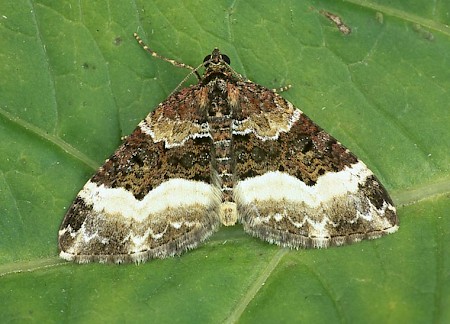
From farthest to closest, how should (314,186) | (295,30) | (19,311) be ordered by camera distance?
(295,30) < (314,186) < (19,311)

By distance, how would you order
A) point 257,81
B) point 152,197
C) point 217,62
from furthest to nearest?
point 257,81
point 217,62
point 152,197

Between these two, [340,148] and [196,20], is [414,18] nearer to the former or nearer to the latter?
[340,148]

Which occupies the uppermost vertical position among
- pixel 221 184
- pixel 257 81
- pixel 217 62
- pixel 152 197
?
pixel 217 62

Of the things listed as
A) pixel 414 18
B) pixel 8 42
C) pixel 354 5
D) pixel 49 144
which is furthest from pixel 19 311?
pixel 414 18

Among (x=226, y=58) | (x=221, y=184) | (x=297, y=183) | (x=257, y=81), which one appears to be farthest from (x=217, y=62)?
(x=297, y=183)

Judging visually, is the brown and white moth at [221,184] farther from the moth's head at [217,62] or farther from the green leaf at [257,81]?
the green leaf at [257,81]

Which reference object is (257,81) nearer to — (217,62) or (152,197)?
(217,62)
